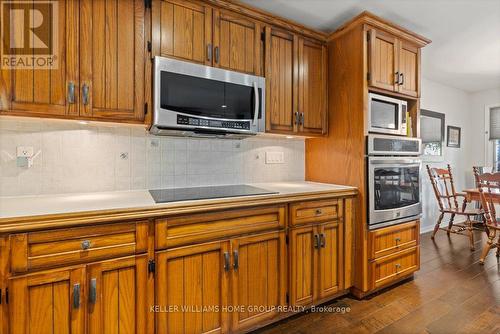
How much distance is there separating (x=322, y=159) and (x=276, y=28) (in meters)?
1.24

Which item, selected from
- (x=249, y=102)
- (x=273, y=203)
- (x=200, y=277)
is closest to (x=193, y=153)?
(x=249, y=102)

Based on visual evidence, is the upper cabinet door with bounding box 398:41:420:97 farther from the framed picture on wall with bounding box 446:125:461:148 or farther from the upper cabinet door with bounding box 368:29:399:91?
the framed picture on wall with bounding box 446:125:461:148

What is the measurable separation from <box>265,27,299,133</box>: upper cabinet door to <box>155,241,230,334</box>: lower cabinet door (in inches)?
42.6

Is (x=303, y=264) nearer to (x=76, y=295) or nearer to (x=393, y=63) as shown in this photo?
(x=76, y=295)

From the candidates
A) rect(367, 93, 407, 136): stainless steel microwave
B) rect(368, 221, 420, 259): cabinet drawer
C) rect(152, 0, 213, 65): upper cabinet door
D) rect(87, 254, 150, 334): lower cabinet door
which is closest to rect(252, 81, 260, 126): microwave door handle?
rect(152, 0, 213, 65): upper cabinet door

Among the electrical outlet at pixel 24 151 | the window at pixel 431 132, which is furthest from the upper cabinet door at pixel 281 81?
the window at pixel 431 132

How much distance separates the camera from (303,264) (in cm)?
184

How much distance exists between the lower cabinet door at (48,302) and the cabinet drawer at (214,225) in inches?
15.8

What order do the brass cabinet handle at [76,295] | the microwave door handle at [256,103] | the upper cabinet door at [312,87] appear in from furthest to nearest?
1. the upper cabinet door at [312,87]
2. the microwave door handle at [256,103]
3. the brass cabinet handle at [76,295]

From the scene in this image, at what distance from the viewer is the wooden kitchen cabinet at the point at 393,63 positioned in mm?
2115

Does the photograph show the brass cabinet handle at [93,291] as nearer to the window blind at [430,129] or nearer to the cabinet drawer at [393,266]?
the cabinet drawer at [393,266]

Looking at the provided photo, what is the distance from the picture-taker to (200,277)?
1.47 m

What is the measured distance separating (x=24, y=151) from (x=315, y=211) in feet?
6.40

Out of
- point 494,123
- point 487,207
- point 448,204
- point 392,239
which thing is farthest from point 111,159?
point 494,123
